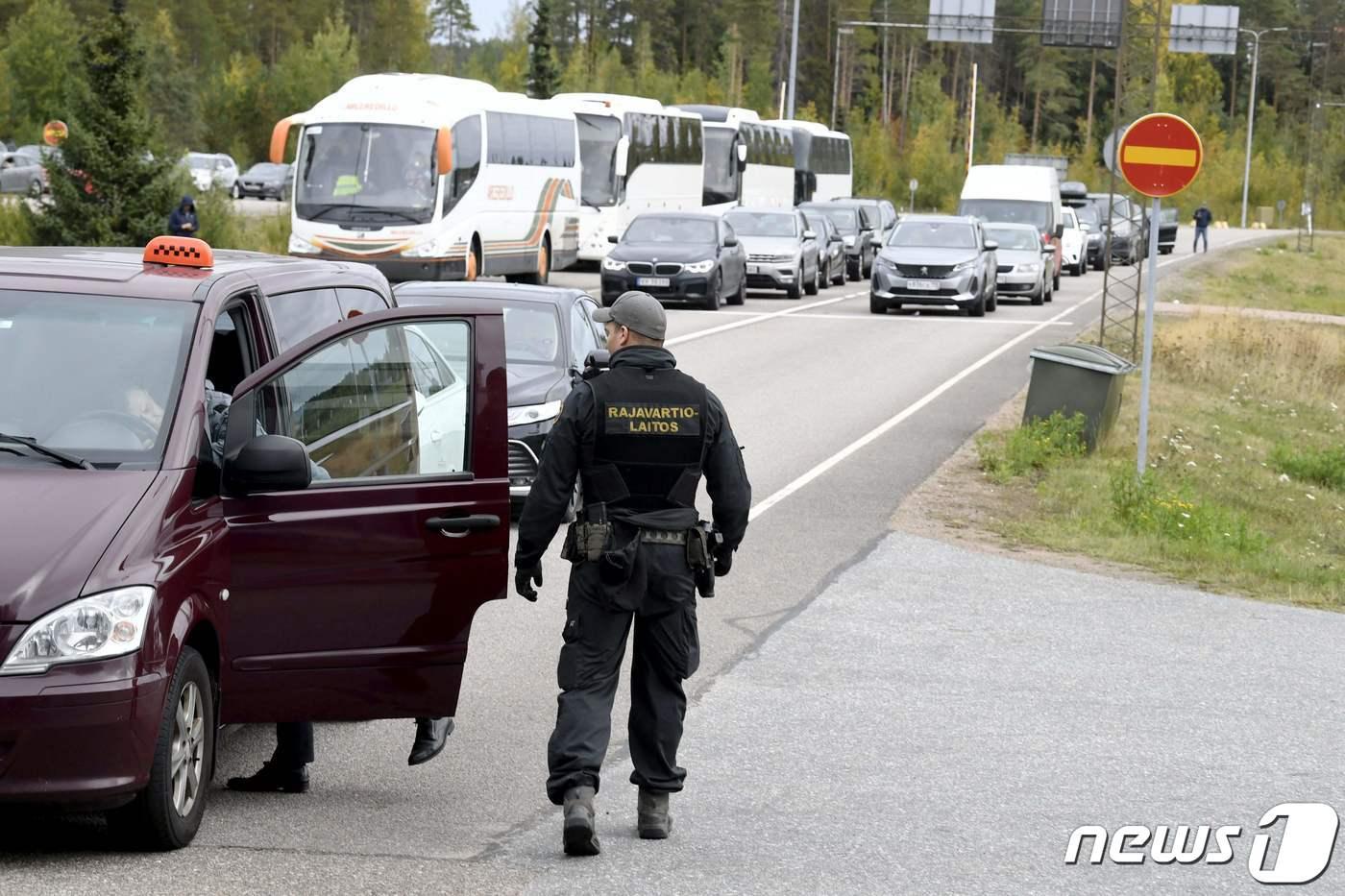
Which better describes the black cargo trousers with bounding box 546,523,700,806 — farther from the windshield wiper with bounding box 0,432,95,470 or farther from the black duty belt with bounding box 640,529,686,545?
the windshield wiper with bounding box 0,432,95,470

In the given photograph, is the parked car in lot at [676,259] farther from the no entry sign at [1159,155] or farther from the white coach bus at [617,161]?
the no entry sign at [1159,155]

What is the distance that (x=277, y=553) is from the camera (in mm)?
6051

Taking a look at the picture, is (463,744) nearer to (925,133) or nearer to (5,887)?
(5,887)

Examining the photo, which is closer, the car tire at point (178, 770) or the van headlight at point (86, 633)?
the van headlight at point (86, 633)

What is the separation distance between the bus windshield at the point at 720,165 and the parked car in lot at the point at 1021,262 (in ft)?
43.2

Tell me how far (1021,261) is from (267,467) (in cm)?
3379

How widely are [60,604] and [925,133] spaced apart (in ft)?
358

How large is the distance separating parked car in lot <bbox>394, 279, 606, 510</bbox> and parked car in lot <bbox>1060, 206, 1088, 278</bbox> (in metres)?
35.9

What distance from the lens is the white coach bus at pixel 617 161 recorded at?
42000mm

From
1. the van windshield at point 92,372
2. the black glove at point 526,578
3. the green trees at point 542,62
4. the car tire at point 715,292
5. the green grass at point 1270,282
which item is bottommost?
the green grass at point 1270,282

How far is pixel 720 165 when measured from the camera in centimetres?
5141

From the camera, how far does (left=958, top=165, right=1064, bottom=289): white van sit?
42.8 meters

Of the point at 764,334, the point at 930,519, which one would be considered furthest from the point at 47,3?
the point at 930,519

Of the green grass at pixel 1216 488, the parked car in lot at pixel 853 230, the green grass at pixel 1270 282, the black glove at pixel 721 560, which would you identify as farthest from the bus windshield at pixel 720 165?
the black glove at pixel 721 560
